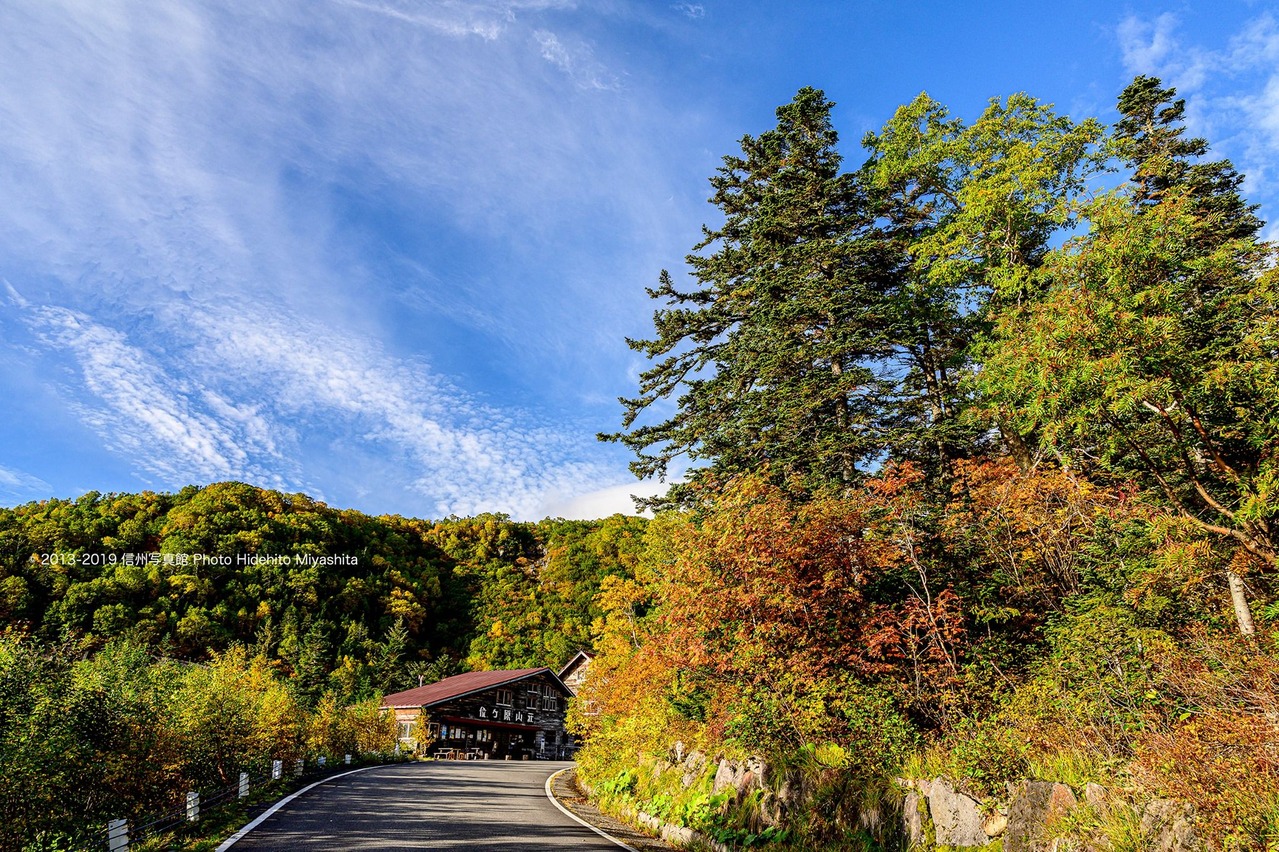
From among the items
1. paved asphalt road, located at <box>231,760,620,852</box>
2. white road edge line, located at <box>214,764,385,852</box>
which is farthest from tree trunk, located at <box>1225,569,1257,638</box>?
white road edge line, located at <box>214,764,385,852</box>

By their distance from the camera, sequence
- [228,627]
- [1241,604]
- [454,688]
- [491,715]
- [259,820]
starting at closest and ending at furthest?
[1241,604] → [259,820] → [454,688] → [491,715] → [228,627]

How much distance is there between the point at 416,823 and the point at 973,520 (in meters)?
13.0

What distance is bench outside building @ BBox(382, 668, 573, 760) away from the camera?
168 feet

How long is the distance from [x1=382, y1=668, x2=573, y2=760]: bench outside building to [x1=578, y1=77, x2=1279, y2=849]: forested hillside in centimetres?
3543

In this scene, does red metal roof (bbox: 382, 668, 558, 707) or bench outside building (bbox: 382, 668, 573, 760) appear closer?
red metal roof (bbox: 382, 668, 558, 707)

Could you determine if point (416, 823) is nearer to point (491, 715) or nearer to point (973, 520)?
point (973, 520)

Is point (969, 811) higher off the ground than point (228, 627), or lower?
lower

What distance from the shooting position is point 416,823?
1279 centimetres

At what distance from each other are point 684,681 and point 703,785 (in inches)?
106

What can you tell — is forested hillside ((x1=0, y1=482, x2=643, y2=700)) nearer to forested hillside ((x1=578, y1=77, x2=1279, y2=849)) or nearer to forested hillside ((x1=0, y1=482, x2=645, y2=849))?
forested hillside ((x1=0, y1=482, x2=645, y2=849))

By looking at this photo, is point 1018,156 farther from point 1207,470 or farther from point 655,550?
point 655,550

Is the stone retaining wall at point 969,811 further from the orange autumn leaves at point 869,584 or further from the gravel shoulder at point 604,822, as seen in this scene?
the orange autumn leaves at point 869,584

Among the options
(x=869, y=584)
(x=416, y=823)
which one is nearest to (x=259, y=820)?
(x=416, y=823)

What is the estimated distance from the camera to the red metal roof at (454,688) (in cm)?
5075
